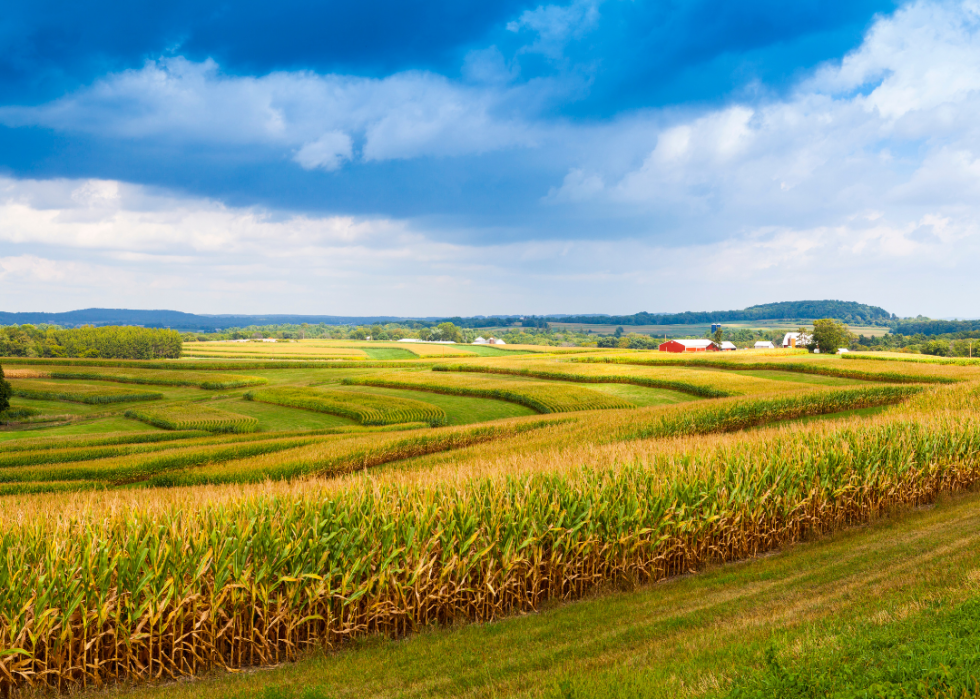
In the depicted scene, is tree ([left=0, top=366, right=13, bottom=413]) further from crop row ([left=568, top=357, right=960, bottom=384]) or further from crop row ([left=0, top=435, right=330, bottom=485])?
crop row ([left=568, top=357, right=960, bottom=384])

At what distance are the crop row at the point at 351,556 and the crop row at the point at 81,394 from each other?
51323 millimetres

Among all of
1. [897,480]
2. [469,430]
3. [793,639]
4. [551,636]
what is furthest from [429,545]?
[469,430]

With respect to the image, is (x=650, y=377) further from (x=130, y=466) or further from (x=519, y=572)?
(x=519, y=572)

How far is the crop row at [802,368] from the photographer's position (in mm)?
44219

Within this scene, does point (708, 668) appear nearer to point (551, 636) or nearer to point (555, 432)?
point (551, 636)

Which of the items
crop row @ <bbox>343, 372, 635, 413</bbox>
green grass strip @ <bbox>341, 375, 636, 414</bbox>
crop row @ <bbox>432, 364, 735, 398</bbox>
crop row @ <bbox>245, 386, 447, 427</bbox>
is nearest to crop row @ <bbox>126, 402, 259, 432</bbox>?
crop row @ <bbox>245, 386, 447, 427</bbox>

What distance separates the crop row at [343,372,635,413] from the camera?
4262cm

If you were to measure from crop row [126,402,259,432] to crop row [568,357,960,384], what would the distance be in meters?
40.7

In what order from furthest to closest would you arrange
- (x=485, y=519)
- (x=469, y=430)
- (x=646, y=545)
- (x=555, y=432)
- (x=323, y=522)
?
(x=469, y=430) → (x=555, y=432) → (x=646, y=545) → (x=485, y=519) → (x=323, y=522)

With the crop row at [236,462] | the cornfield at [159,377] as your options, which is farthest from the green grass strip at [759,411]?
the cornfield at [159,377]

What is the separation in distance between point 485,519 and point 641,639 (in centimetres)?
289

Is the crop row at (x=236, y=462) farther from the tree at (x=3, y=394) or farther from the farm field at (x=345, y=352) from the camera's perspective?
the farm field at (x=345, y=352)

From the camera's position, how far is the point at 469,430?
2811 cm

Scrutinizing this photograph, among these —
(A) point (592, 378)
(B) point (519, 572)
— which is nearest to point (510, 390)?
(A) point (592, 378)
